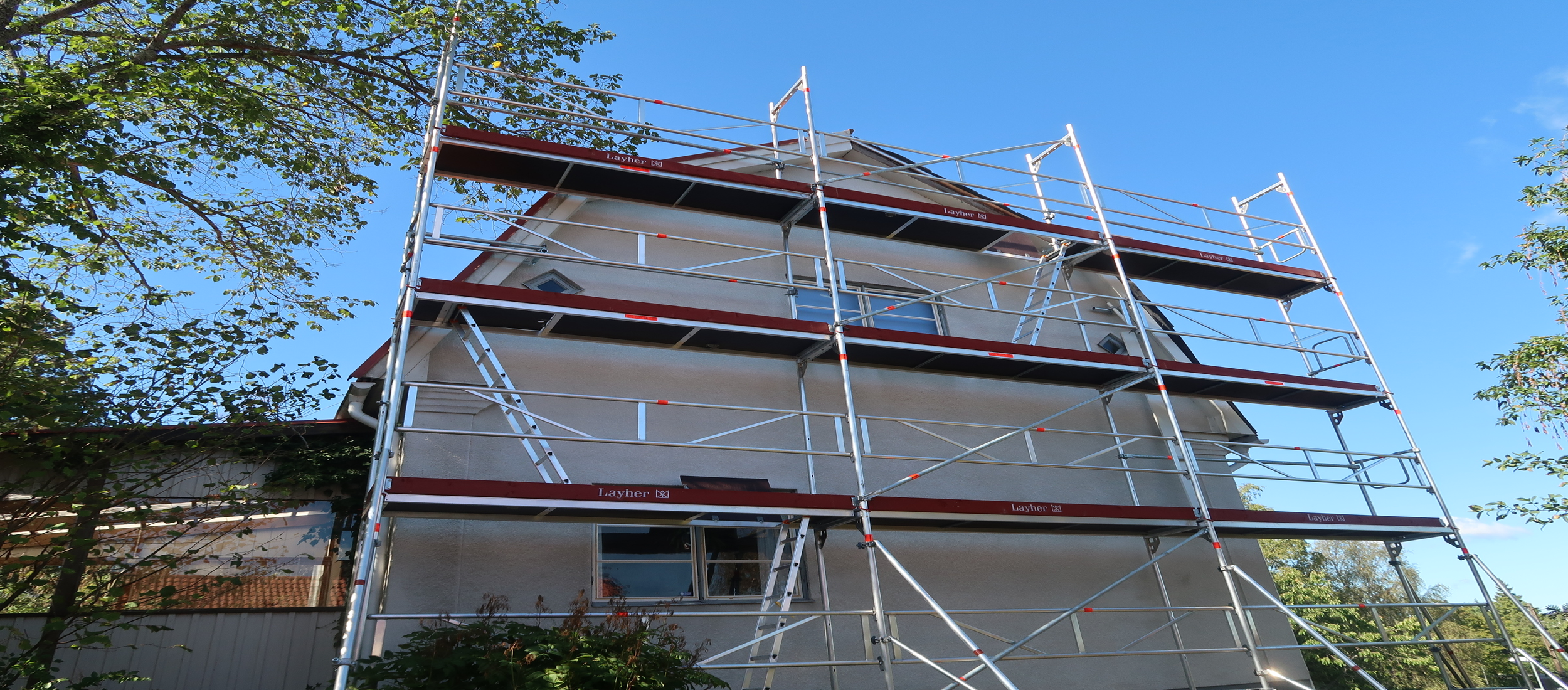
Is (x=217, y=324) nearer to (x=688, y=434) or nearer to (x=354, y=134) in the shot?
(x=354, y=134)

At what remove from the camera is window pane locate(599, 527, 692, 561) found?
28.4ft

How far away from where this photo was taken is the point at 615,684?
19.5 feet

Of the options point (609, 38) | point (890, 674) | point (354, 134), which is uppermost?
point (609, 38)

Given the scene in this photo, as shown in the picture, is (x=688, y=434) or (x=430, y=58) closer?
(x=688, y=434)

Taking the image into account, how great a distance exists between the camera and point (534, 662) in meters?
6.02

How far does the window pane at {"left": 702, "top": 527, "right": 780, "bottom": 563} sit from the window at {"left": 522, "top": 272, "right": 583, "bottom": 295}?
3011mm

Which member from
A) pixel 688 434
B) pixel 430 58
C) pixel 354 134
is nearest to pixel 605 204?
pixel 688 434

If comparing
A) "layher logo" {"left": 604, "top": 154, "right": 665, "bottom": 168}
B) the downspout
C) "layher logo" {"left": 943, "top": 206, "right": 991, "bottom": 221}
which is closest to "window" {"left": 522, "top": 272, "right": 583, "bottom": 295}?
"layher logo" {"left": 604, "top": 154, "right": 665, "bottom": 168}

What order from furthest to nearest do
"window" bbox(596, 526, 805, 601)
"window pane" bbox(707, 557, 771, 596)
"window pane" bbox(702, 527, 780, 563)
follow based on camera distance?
"window pane" bbox(702, 527, 780, 563) → "window pane" bbox(707, 557, 771, 596) → "window" bbox(596, 526, 805, 601)

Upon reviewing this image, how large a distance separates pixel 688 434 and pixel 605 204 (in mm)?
3008

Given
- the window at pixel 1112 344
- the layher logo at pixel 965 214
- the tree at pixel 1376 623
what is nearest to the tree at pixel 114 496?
the layher logo at pixel 965 214

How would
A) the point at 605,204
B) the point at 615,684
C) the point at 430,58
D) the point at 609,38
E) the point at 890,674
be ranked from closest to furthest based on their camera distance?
Result: the point at 615,684, the point at 890,674, the point at 605,204, the point at 430,58, the point at 609,38

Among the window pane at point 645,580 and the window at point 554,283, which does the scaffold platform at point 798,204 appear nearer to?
the window at point 554,283

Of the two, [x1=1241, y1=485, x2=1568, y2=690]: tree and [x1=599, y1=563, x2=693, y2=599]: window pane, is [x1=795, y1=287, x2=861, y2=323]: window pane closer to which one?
[x1=599, y1=563, x2=693, y2=599]: window pane
